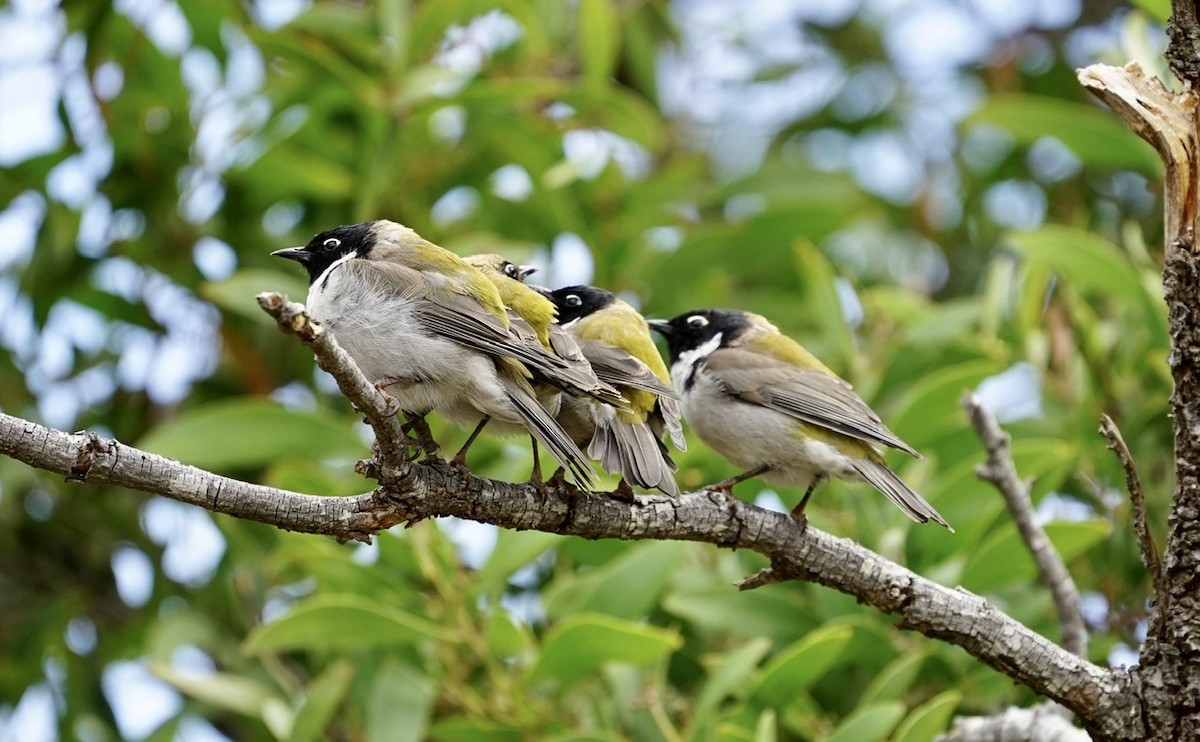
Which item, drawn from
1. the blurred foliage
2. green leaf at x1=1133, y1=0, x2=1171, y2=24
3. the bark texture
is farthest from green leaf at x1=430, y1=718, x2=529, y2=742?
green leaf at x1=1133, y1=0, x2=1171, y2=24

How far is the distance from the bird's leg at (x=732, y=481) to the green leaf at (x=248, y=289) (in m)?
2.07

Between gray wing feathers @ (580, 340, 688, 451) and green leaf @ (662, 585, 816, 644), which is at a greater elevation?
gray wing feathers @ (580, 340, 688, 451)

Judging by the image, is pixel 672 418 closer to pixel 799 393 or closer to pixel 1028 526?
pixel 799 393

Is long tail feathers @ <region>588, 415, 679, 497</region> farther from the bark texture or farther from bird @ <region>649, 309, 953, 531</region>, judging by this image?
the bark texture

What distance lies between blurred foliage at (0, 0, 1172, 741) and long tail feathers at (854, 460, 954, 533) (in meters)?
0.36

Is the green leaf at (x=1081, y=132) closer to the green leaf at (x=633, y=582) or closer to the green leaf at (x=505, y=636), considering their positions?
the green leaf at (x=633, y=582)

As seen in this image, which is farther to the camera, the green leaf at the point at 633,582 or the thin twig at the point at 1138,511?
the green leaf at the point at 633,582

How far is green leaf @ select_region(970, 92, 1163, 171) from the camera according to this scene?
6285mm

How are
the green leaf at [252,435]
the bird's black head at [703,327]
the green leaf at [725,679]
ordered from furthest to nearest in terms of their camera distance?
the green leaf at [252,435] < the bird's black head at [703,327] < the green leaf at [725,679]

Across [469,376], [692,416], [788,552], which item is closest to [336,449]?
[692,416]

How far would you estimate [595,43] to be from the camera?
680cm

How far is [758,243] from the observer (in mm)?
6672

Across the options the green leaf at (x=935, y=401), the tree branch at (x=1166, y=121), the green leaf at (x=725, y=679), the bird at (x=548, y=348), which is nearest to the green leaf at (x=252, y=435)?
the bird at (x=548, y=348)

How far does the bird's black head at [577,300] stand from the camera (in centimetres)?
461
